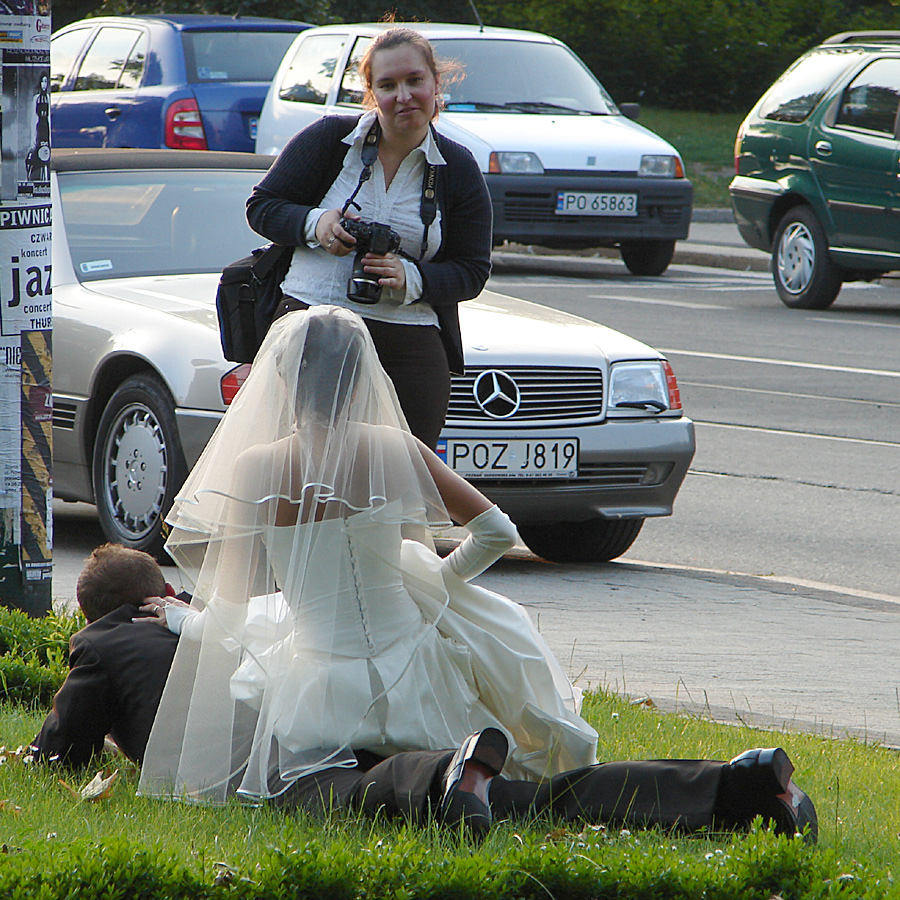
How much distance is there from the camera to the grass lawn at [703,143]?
2745cm

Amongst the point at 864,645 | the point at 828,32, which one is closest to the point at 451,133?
the point at 864,645

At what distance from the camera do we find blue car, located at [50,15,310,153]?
1549cm

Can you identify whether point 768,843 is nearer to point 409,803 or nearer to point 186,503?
point 409,803

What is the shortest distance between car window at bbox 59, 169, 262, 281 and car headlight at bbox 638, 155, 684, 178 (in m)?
8.65

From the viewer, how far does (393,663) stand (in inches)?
152

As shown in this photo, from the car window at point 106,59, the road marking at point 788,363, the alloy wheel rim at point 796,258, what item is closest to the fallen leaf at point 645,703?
the road marking at point 788,363

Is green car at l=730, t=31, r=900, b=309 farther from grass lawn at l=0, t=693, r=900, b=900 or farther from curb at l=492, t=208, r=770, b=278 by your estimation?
grass lawn at l=0, t=693, r=900, b=900

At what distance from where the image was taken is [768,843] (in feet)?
10.8

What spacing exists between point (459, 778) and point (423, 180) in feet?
6.71

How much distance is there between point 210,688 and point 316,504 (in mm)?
483

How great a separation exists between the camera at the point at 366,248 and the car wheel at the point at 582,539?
2825mm

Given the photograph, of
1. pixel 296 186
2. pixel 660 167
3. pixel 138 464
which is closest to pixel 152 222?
pixel 138 464

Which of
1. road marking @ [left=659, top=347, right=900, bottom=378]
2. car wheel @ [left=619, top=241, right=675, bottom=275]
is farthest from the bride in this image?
car wheel @ [left=619, top=241, right=675, bottom=275]

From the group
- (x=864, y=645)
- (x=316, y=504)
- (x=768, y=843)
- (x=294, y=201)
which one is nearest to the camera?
(x=768, y=843)
